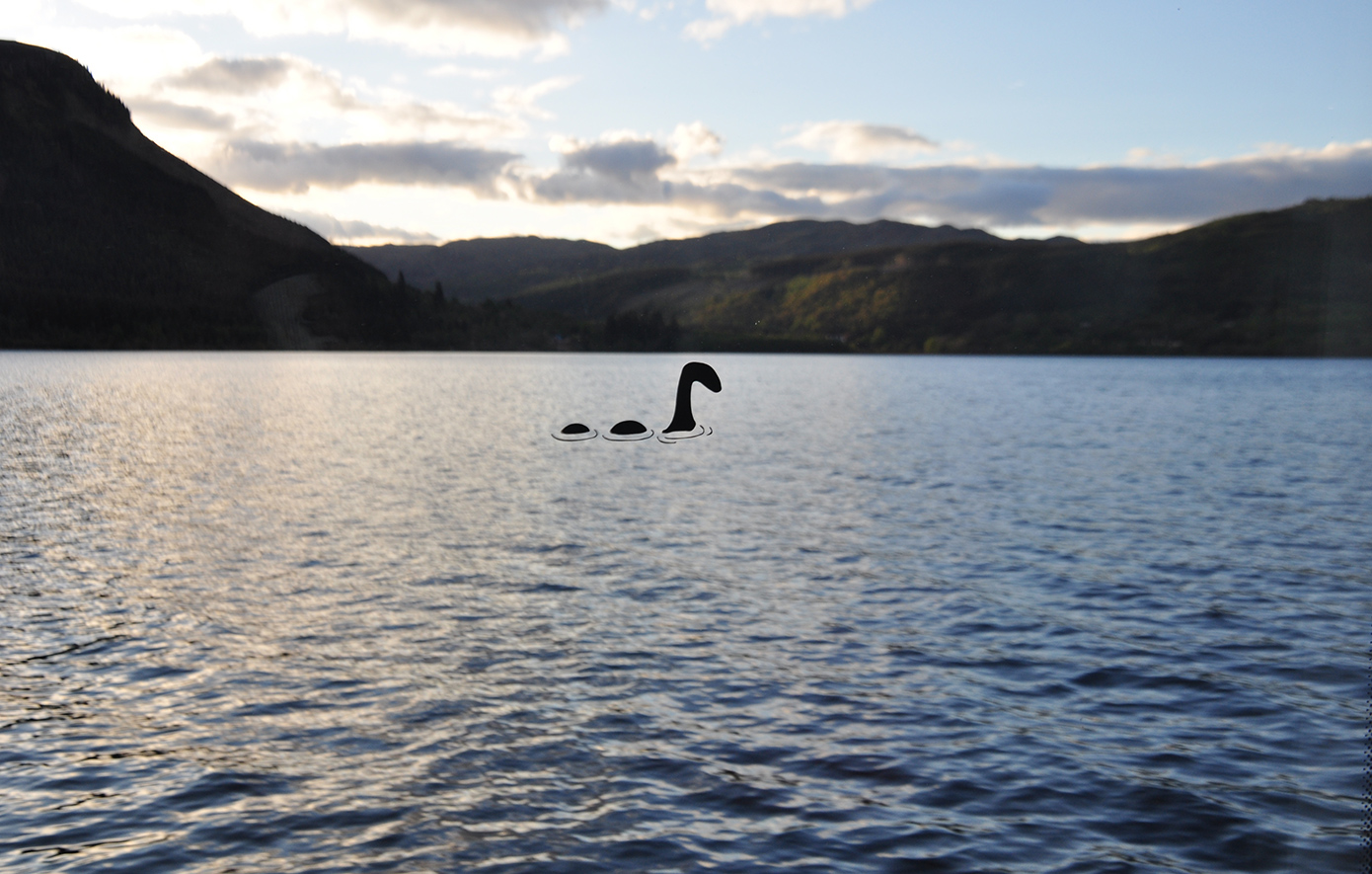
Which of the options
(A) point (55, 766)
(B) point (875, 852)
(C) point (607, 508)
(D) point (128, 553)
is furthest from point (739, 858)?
(C) point (607, 508)

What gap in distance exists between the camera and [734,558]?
32531 mm

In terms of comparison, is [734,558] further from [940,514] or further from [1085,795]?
[1085,795]

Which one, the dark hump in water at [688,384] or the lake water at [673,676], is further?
the dark hump in water at [688,384]

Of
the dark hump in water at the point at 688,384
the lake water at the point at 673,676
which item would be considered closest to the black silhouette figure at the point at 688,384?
the dark hump in water at the point at 688,384

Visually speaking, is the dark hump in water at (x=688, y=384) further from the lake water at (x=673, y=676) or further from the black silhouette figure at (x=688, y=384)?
the lake water at (x=673, y=676)

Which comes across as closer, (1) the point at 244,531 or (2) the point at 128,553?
(2) the point at 128,553

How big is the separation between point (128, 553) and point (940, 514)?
32.0 m

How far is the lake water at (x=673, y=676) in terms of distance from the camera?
1352 centimetres

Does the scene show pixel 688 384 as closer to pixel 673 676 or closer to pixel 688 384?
pixel 688 384

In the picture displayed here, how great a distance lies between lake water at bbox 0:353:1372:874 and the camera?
44.4 feet

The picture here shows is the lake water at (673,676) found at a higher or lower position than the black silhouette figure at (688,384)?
lower

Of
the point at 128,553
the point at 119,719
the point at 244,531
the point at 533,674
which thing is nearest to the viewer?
the point at 119,719

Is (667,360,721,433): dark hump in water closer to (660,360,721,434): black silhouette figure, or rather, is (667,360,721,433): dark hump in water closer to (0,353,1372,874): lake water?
(660,360,721,434): black silhouette figure

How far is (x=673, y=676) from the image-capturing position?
797 inches
